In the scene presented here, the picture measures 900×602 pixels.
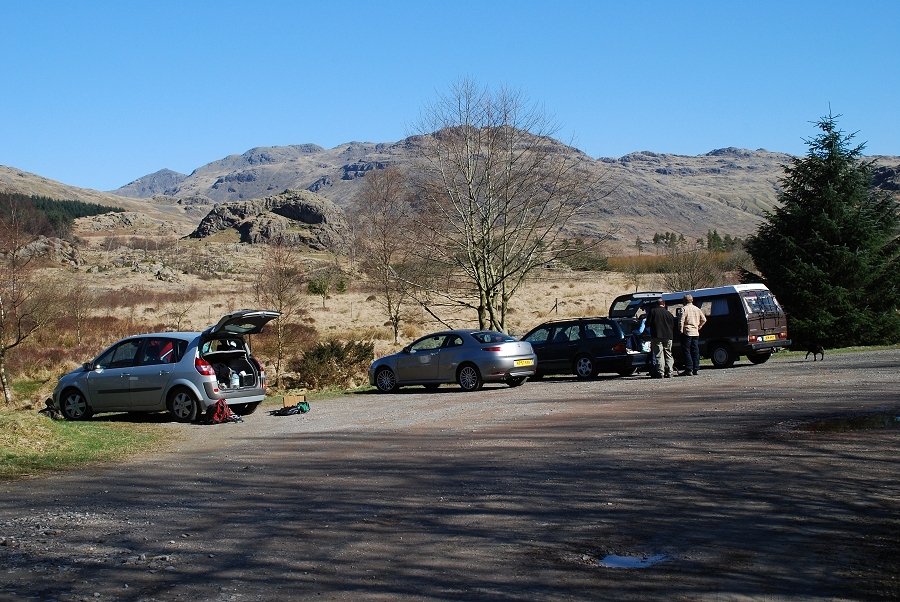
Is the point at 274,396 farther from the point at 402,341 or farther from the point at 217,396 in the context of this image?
the point at 402,341

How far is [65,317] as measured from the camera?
129ft

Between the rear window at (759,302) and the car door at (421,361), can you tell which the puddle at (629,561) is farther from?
the rear window at (759,302)

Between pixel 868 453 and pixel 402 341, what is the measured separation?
3294 cm

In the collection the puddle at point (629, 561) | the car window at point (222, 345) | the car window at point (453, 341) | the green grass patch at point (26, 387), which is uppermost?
the car window at point (222, 345)

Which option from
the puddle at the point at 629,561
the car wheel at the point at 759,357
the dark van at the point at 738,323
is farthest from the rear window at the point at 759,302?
the puddle at the point at 629,561

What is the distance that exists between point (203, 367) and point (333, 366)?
29.4 ft

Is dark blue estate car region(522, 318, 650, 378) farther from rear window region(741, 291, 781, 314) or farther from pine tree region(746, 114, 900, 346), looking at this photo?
pine tree region(746, 114, 900, 346)

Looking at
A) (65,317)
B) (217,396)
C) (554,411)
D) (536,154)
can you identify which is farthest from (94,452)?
(65,317)

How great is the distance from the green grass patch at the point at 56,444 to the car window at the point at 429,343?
821cm

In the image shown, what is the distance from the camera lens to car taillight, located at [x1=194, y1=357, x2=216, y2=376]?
16.9 metres

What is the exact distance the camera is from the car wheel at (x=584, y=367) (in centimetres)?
2362

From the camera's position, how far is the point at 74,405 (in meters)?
18.0

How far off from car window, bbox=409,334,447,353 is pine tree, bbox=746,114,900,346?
1707cm

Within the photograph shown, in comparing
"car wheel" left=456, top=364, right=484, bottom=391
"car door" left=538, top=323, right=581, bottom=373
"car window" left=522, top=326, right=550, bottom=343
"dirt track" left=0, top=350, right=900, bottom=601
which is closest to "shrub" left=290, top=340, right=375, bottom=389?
"car wheel" left=456, top=364, right=484, bottom=391
